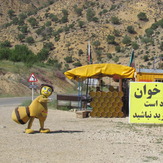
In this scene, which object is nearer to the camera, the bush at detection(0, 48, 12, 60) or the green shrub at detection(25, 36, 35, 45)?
the bush at detection(0, 48, 12, 60)

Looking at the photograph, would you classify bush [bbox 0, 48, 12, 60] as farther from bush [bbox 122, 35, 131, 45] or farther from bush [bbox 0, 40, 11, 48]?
bush [bbox 122, 35, 131, 45]

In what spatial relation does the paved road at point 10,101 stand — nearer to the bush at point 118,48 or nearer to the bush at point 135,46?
the bush at point 135,46

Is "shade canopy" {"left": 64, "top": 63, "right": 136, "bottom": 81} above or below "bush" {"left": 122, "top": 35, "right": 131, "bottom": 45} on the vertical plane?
below

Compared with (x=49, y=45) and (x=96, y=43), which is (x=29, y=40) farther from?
(x=96, y=43)

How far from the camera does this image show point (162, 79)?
22.6 m

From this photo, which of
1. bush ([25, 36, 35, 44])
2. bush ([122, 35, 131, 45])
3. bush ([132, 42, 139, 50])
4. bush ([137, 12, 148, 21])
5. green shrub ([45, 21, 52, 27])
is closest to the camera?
bush ([132, 42, 139, 50])

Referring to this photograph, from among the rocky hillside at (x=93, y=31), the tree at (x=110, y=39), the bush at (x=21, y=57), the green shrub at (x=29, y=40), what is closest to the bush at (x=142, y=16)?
the rocky hillside at (x=93, y=31)

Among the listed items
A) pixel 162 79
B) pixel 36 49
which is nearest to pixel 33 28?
pixel 36 49

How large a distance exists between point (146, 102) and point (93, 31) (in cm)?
6850

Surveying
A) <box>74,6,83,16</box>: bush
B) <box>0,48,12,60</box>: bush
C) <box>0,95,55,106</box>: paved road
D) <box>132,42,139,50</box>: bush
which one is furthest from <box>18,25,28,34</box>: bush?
<box>0,95,55,106</box>: paved road

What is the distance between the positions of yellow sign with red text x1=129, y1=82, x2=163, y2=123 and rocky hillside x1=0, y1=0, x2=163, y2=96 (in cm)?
5094

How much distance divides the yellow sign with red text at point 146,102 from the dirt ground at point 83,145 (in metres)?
1.11

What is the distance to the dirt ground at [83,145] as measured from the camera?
9.38 m

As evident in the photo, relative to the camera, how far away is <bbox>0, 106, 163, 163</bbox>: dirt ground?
9.38m
